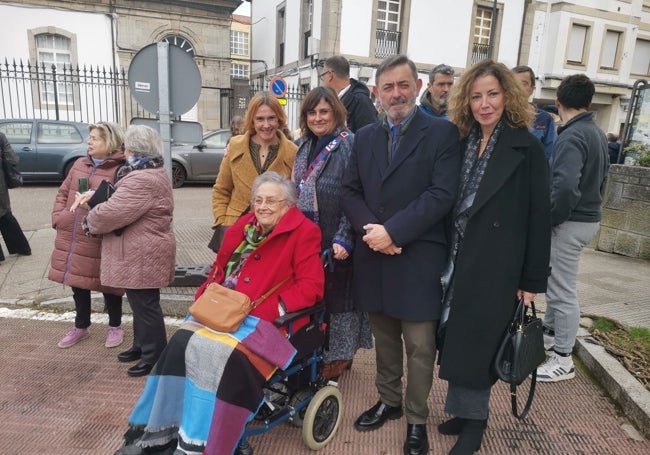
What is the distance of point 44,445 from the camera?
2.62 metres

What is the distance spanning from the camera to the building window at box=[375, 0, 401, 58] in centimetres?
1808

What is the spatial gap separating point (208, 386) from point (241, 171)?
Result: 168cm

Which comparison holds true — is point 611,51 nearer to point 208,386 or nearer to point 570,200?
point 570,200

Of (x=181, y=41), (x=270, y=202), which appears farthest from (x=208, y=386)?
(x=181, y=41)

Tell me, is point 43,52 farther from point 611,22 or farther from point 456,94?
point 611,22

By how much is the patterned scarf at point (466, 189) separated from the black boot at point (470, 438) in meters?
0.61

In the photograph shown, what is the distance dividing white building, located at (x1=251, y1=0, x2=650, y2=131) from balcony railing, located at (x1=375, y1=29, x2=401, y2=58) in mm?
39

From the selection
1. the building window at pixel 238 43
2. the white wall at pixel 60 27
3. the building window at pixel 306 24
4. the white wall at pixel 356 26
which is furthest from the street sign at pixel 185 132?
the building window at pixel 238 43

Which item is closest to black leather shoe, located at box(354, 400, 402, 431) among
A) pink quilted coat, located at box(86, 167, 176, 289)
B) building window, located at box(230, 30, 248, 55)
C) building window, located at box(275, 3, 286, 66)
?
pink quilted coat, located at box(86, 167, 176, 289)

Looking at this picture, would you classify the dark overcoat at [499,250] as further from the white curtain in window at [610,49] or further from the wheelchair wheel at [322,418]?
the white curtain in window at [610,49]

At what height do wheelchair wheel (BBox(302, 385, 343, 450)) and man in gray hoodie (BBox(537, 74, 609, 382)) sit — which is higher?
man in gray hoodie (BBox(537, 74, 609, 382))

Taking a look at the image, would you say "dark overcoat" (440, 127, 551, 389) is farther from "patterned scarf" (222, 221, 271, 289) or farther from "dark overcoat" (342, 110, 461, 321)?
"patterned scarf" (222, 221, 271, 289)

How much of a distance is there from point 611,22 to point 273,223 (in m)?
24.1

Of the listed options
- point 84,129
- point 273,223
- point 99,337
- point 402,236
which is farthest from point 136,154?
point 84,129
